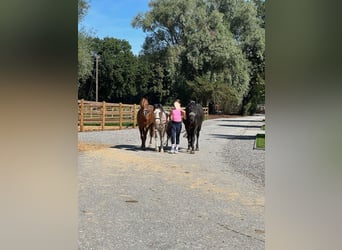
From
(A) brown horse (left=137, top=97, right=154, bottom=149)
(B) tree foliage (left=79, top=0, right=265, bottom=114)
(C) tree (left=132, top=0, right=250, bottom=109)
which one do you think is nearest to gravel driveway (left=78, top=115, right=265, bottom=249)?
(A) brown horse (left=137, top=97, right=154, bottom=149)

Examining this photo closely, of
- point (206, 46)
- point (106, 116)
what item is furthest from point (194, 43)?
point (106, 116)

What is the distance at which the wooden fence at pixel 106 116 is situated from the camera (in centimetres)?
1806

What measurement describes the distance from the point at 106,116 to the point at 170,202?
1441 cm

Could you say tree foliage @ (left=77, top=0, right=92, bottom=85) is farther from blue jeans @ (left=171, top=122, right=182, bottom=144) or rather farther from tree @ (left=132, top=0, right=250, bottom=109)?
tree @ (left=132, top=0, right=250, bottom=109)

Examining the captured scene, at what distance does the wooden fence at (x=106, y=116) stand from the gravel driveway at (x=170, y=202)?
332 inches

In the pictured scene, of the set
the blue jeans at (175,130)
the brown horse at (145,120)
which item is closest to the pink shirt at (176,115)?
the blue jeans at (175,130)

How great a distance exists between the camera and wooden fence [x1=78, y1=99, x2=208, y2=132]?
18056 millimetres

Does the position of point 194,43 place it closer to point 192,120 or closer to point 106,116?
point 106,116

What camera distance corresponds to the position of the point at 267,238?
2.41 feet

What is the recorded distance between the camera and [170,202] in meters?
5.27

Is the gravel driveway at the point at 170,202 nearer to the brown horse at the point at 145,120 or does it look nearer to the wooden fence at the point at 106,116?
the brown horse at the point at 145,120

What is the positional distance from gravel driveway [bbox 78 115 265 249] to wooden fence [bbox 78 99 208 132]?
8437 mm
